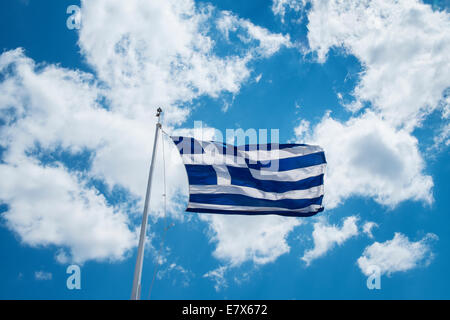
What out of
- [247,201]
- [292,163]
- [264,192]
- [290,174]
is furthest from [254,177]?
[292,163]

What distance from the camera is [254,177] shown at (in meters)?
16.6

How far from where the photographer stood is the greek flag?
593 inches


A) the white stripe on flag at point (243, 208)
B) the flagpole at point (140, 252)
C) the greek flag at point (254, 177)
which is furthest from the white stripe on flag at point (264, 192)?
the flagpole at point (140, 252)

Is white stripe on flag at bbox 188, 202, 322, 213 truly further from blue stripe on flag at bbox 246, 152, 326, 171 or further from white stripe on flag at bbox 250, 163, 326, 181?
blue stripe on flag at bbox 246, 152, 326, 171

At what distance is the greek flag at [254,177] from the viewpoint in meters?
15.1

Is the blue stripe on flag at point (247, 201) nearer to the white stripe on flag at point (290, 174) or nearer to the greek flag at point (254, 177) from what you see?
the greek flag at point (254, 177)

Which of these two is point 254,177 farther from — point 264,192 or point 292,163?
point 292,163

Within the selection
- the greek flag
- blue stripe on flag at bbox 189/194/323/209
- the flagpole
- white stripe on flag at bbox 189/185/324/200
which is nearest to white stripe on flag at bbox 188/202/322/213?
the greek flag
